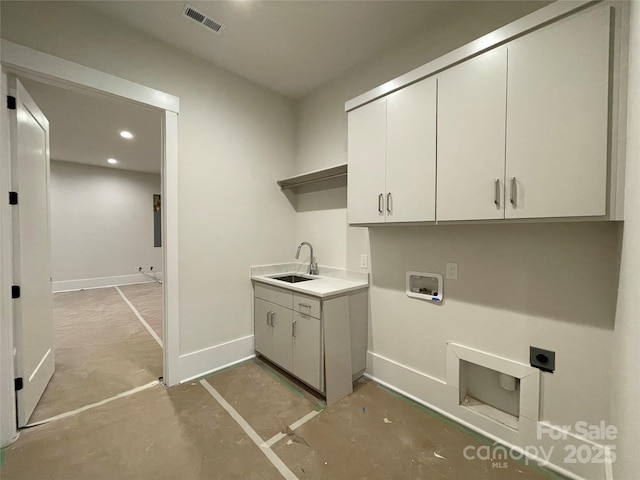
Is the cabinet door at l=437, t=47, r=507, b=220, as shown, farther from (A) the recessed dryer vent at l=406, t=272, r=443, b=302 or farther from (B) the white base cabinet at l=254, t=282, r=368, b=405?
(B) the white base cabinet at l=254, t=282, r=368, b=405

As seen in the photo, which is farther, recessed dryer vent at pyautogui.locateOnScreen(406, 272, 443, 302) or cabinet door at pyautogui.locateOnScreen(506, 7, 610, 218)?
recessed dryer vent at pyautogui.locateOnScreen(406, 272, 443, 302)

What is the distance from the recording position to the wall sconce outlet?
57.3 inches

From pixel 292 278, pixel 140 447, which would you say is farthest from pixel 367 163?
pixel 140 447

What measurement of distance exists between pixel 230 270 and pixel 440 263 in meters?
1.92

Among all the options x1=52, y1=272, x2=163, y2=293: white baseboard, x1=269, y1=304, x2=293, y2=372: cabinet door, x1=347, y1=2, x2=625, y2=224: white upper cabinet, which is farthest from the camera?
x1=52, y1=272, x2=163, y2=293: white baseboard

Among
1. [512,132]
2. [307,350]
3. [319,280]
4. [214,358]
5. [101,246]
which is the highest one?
[512,132]

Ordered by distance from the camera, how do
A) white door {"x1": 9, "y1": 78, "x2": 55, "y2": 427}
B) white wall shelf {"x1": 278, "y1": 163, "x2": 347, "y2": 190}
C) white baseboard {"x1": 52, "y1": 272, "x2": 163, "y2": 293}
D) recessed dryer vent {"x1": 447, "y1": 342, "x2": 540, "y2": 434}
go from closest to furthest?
recessed dryer vent {"x1": 447, "y1": 342, "x2": 540, "y2": 434} → white door {"x1": 9, "y1": 78, "x2": 55, "y2": 427} → white wall shelf {"x1": 278, "y1": 163, "x2": 347, "y2": 190} → white baseboard {"x1": 52, "y1": 272, "x2": 163, "y2": 293}

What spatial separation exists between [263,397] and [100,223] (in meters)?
6.28

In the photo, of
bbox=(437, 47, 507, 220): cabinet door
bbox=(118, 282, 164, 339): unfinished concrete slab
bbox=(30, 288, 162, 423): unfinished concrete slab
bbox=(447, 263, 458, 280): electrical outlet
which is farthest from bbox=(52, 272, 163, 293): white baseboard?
bbox=(437, 47, 507, 220): cabinet door

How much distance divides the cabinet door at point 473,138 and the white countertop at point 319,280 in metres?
0.97

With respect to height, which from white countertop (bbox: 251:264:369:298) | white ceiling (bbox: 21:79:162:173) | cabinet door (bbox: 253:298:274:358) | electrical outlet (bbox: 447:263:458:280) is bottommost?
cabinet door (bbox: 253:298:274:358)

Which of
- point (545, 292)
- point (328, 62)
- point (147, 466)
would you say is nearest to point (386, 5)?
point (328, 62)

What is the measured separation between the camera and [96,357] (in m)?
2.66

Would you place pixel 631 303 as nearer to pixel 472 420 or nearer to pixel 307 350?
pixel 472 420
